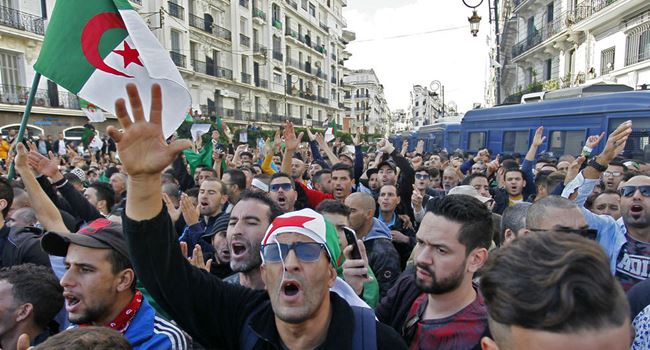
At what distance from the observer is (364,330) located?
175 cm

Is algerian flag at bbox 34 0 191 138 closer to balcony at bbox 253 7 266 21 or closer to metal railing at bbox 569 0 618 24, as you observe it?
metal railing at bbox 569 0 618 24

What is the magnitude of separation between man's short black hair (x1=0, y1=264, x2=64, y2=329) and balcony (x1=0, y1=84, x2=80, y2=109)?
1871 cm

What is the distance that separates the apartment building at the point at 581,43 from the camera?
49.7 feet

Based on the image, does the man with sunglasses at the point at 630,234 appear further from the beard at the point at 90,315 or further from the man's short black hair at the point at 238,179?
the man's short black hair at the point at 238,179

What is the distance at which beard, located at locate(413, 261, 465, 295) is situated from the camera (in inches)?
84.8

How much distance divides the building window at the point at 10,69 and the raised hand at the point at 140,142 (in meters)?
22.8

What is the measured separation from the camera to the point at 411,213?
5355 millimetres

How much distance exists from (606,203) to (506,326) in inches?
147

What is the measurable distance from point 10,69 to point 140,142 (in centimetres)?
2347

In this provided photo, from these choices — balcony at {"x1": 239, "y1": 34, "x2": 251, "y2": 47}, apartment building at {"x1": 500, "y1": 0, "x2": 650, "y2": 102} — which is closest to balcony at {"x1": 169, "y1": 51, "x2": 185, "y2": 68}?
balcony at {"x1": 239, "y1": 34, "x2": 251, "y2": 47}

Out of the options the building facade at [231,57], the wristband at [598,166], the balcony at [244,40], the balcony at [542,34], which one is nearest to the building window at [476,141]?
the wristband at [598,166]

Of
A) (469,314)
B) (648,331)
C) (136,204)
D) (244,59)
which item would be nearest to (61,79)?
(136,204)

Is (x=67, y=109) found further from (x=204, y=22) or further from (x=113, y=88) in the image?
(x=113, y=88)

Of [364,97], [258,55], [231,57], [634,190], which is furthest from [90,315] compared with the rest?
[364,97]
